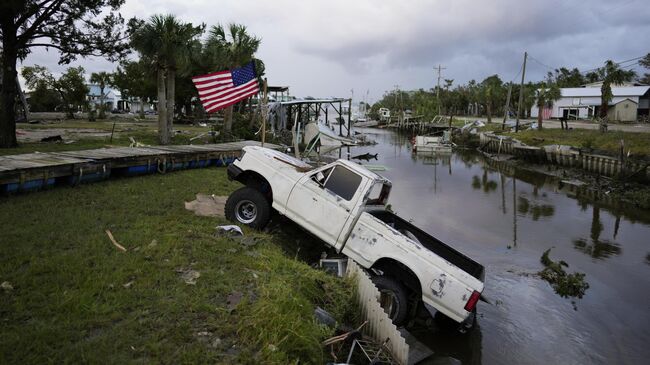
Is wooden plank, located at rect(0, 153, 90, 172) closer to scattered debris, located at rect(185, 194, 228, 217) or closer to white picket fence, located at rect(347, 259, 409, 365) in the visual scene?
scattered debris, located at rect(185, 194, 228, 217)

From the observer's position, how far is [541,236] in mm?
15828

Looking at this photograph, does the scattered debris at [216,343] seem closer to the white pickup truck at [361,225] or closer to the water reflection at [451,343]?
the white pickup truck at [361,225]

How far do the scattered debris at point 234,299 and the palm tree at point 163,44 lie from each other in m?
18.5

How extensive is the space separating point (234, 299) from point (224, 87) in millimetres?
9973

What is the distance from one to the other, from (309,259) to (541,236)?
10.1 meters

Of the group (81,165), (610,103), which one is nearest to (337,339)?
(81,165)

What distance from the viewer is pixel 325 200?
8.16 metres

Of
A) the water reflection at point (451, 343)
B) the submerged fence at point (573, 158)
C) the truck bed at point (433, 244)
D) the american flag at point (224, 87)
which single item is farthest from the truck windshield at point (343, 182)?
the submerged fence at point (573, 158)

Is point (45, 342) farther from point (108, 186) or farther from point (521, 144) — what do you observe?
point (521, 144)

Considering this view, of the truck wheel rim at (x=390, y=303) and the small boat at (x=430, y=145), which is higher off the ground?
the small boat at (x=430, y=145)

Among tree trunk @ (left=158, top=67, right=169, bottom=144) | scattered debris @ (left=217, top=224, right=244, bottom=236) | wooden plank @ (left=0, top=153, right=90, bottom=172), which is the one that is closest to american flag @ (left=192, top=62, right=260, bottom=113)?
wooden plank @ (left=0, top=153, right=90, bottom=172)

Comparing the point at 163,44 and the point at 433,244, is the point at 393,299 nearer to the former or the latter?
the point at 433,244

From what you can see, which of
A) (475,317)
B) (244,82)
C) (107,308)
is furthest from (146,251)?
(244,82)

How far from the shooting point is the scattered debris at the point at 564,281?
1069 centimetres
